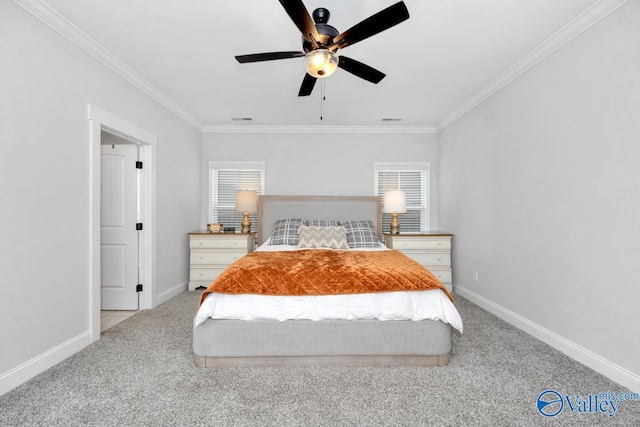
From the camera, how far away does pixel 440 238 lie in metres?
4.39

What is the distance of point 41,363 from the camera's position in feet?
7.04

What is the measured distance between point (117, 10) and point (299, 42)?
134 cm

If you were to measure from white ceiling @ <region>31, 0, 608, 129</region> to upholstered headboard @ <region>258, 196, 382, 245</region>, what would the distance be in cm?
141

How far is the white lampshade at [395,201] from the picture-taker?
465 cm

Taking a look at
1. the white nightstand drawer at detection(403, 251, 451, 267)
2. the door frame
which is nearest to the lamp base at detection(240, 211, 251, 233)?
the door frame

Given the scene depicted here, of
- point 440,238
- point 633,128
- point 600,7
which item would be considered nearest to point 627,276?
point 633,128

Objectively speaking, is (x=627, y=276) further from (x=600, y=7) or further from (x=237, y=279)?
(x=237, y=279)

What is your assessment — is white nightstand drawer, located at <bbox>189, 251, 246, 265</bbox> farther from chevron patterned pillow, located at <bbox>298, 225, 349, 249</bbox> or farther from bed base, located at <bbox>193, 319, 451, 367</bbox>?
bed base, located at <bbox>193, 319, 451, 367</bbox>

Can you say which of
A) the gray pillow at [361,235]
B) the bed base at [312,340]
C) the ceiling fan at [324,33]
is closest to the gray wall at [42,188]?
the bed base at [312,340]

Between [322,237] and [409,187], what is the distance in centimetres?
202

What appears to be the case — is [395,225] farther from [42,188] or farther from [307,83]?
[42,188]

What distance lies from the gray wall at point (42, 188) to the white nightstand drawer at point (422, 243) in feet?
12.0

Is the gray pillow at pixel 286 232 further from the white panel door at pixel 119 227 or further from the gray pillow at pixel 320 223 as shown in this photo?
the white panel door at pixel 119 227

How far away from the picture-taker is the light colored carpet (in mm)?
1662
